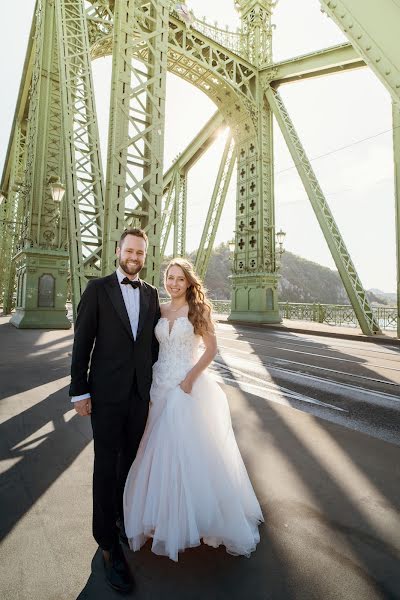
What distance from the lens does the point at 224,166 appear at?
18.8 metres

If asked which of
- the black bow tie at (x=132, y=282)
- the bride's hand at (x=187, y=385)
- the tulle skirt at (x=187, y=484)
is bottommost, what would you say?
the tulle skirt at (x=187, y=484)

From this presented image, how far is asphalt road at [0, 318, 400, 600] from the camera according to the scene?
1612mm

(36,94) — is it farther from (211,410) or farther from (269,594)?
(269,594)

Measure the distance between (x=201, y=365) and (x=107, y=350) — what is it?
1.94 ft

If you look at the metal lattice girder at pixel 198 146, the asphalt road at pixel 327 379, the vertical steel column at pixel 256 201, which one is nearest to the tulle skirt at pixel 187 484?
the asphalt road at pixel 327 379

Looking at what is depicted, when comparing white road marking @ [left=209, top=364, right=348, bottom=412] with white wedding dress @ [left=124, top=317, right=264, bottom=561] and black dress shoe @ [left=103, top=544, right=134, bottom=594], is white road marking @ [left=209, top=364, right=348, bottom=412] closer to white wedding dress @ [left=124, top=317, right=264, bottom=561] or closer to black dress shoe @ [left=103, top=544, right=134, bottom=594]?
white wedding dress @ [left=124, top=317, right=264, bottom=561]

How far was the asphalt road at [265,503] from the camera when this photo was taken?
1612mm

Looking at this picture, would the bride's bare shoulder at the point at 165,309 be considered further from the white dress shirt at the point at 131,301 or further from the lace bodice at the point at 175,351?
the white dress shirt at the point at 131,301

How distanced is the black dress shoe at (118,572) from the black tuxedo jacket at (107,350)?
0.78 meters

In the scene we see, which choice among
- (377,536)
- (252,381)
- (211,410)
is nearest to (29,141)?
(252,381)

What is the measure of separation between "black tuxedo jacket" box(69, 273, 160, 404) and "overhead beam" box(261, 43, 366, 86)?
16.8 m

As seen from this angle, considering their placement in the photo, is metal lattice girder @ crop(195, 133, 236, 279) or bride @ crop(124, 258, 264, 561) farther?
metal lattice girder @ crop(195, 133, 236, 279)

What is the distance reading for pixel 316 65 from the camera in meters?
14.7

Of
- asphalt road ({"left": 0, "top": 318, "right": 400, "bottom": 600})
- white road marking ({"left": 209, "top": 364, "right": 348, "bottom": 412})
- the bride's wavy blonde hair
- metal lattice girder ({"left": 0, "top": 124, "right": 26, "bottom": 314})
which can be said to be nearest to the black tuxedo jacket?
the bride's wavy blonde hair
